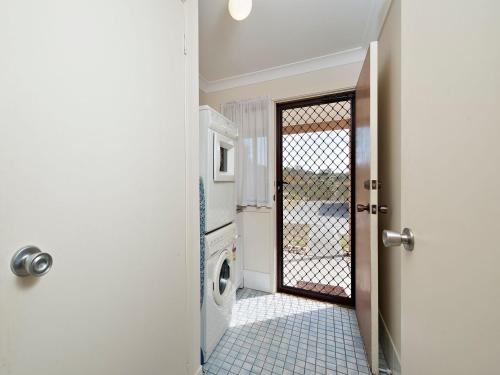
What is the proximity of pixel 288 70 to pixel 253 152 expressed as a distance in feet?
3.06

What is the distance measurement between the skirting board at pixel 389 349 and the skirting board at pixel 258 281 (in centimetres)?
105

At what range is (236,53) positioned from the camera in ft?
6.40

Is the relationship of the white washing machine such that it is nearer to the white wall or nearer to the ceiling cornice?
the white wall

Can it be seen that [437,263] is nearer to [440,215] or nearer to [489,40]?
[440,215]

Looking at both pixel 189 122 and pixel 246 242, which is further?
pixel 246 242

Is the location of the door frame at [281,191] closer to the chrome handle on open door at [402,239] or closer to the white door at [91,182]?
the white door at [91,182]

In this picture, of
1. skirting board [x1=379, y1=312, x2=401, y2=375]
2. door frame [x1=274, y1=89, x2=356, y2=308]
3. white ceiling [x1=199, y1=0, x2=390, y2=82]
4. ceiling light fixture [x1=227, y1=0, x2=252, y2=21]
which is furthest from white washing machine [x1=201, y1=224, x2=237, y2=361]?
white ceiling [x1=199, y1=0, x2=390, y2=82]

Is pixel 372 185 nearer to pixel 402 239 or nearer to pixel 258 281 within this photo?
pixel 402 239

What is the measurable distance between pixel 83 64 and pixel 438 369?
1.23 metres

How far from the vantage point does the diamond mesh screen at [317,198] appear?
6.98ft

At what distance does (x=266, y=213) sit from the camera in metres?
2.29

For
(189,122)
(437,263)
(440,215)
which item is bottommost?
(437,263)

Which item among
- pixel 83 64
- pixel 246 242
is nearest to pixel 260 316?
pixel 246 242

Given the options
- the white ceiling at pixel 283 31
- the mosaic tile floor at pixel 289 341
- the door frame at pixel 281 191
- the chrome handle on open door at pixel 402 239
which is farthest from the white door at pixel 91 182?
the door frame at pixel 281 191
